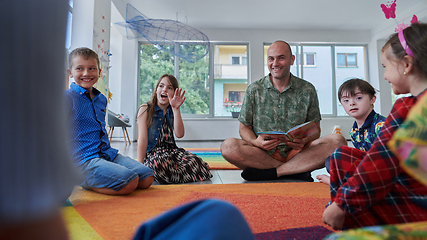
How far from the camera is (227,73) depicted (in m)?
6.16

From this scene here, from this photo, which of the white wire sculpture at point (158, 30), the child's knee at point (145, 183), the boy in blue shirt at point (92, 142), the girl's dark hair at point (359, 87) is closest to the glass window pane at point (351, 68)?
the white wire sculpture at point (158, 30)

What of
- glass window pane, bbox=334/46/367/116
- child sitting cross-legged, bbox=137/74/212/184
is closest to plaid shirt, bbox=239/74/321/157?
child sitting cross-legged, bbox=137/74/212/184

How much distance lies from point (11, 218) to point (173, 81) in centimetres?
178

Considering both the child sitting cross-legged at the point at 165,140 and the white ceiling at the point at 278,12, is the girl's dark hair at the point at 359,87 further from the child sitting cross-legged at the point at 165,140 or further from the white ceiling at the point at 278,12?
the white ceiling at the point at 278,12

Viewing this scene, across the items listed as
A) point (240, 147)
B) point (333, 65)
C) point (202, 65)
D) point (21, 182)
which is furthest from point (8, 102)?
point (333, 65)

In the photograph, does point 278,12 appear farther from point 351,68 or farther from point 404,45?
point 404,45

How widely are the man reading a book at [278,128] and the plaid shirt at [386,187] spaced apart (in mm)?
1155

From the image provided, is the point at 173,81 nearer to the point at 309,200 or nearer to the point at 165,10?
the point at 309,200

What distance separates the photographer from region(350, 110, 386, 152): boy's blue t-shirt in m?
1.48

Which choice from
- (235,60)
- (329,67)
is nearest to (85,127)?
(235,60)

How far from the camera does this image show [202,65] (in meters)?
6.07

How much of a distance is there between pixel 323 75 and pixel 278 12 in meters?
2.07

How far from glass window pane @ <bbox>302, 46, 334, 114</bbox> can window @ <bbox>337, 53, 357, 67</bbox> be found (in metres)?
0.23

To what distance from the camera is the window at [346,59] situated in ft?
20.7
